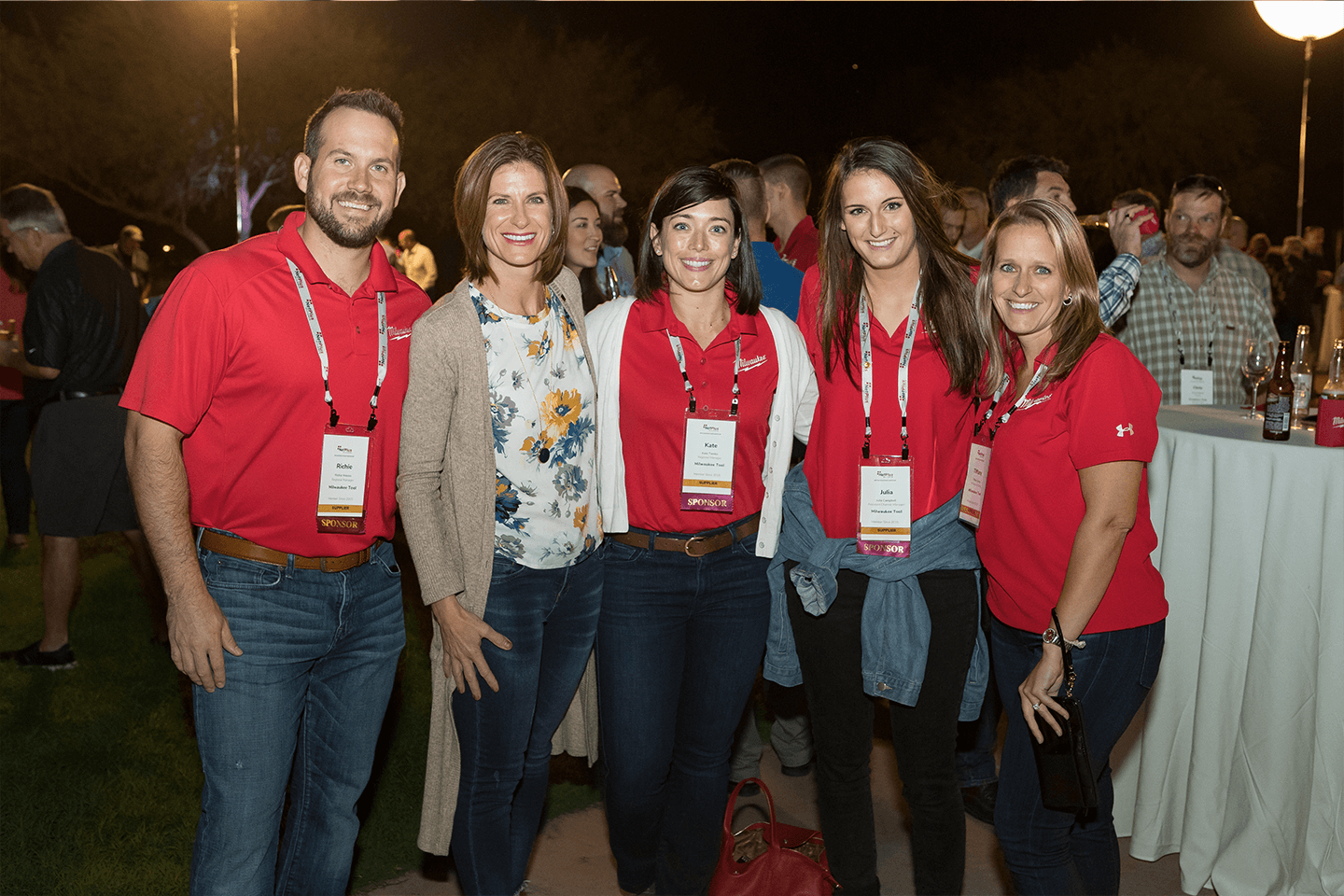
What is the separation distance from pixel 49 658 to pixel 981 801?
4.22 m

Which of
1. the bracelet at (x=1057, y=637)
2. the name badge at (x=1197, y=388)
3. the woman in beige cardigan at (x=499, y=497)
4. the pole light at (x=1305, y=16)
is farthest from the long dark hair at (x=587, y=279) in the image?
the pole light at (x=1305, y=16)

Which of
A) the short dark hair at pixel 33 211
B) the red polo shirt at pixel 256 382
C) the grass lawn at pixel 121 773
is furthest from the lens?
the short dark hair at pixel 33 211

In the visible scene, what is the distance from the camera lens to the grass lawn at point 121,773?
9.83 ft

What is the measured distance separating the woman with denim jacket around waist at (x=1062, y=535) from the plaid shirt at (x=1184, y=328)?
6.85ft

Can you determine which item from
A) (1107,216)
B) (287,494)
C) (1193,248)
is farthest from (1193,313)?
(287,494)

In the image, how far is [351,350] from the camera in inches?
81.5

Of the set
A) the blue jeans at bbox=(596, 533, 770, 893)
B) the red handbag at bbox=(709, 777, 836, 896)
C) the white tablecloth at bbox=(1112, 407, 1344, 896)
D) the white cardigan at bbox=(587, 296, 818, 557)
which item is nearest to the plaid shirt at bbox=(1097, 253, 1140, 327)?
the white tablecloth at bbox=(1112, 407, 1344, 896)

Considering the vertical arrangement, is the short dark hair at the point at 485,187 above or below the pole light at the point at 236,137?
below

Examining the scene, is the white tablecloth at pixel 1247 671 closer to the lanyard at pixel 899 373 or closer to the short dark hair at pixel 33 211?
the lanyard at pixel 899 373

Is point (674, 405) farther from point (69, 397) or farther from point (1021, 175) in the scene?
point (69, 397)

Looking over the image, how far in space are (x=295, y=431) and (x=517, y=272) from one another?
635 millimetres

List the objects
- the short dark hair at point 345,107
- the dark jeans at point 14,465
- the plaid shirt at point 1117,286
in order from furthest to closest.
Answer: the dark jeans at point 14,465
the plaid shirt at point 1117,286
the short dark hair at point 345,107

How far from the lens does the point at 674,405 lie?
2412mm

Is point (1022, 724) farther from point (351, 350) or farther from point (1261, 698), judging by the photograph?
point (351, 350)
